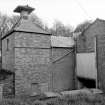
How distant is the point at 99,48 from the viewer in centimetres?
1206

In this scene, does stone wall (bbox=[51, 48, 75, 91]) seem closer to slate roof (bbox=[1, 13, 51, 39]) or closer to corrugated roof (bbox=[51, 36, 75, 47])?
corrugated roof (bbox=[51, 36, 75, 47])

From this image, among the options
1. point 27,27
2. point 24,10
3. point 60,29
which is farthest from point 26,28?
point 60,29

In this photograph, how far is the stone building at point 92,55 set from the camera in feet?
38.8

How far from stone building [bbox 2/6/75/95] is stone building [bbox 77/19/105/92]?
1.18m

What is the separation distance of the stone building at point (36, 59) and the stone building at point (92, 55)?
1.18 metres

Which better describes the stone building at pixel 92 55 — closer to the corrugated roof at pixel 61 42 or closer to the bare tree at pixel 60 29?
the corrugated roof at pixel 61 42

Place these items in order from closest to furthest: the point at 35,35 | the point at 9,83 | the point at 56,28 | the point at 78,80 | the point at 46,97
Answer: the point at 46,97
the point at 9,83
the point at 35,35
the point at 78,80
the point at 56,28

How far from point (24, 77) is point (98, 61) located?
673 cm

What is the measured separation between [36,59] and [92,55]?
5.24m

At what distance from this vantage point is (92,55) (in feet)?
41.8

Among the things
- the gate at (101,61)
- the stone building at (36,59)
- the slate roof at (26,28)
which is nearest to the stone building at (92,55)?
the gate at (101,61)

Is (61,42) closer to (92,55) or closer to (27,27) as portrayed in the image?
(92,55)

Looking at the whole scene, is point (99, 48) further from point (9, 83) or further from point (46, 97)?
point (9, 83)

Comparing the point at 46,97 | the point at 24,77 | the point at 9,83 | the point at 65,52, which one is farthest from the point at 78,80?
the point at 46,97
